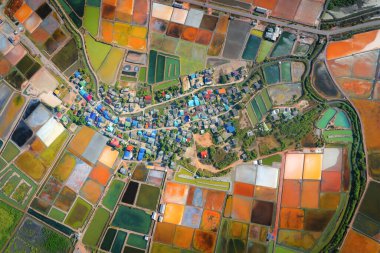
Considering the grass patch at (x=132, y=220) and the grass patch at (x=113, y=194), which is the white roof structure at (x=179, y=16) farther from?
the grass patch at (x=132, y=220)

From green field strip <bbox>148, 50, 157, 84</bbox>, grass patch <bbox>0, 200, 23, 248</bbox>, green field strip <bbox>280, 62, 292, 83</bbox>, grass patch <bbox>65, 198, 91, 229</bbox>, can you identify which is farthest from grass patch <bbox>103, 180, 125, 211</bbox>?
green field strip <bbox>280, 62, 292, 83</bbox>

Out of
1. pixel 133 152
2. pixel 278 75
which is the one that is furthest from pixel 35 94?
pixel 278 75

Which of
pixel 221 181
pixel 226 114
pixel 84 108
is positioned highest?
pixel 226 114

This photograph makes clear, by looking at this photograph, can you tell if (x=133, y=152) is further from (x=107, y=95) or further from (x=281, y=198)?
(x=281, y=198)

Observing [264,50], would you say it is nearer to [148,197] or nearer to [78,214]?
[148,197]

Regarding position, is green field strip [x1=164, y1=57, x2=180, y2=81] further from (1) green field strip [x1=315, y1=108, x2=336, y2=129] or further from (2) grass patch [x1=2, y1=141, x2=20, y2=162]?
(2) grass patch [x1=2, y1=141, x2=20, y2=162]

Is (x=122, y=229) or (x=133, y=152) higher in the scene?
(x=133, y=152)

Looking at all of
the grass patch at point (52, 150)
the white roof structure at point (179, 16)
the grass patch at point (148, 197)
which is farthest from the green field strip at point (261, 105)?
the grass patch at point (52, 150)
